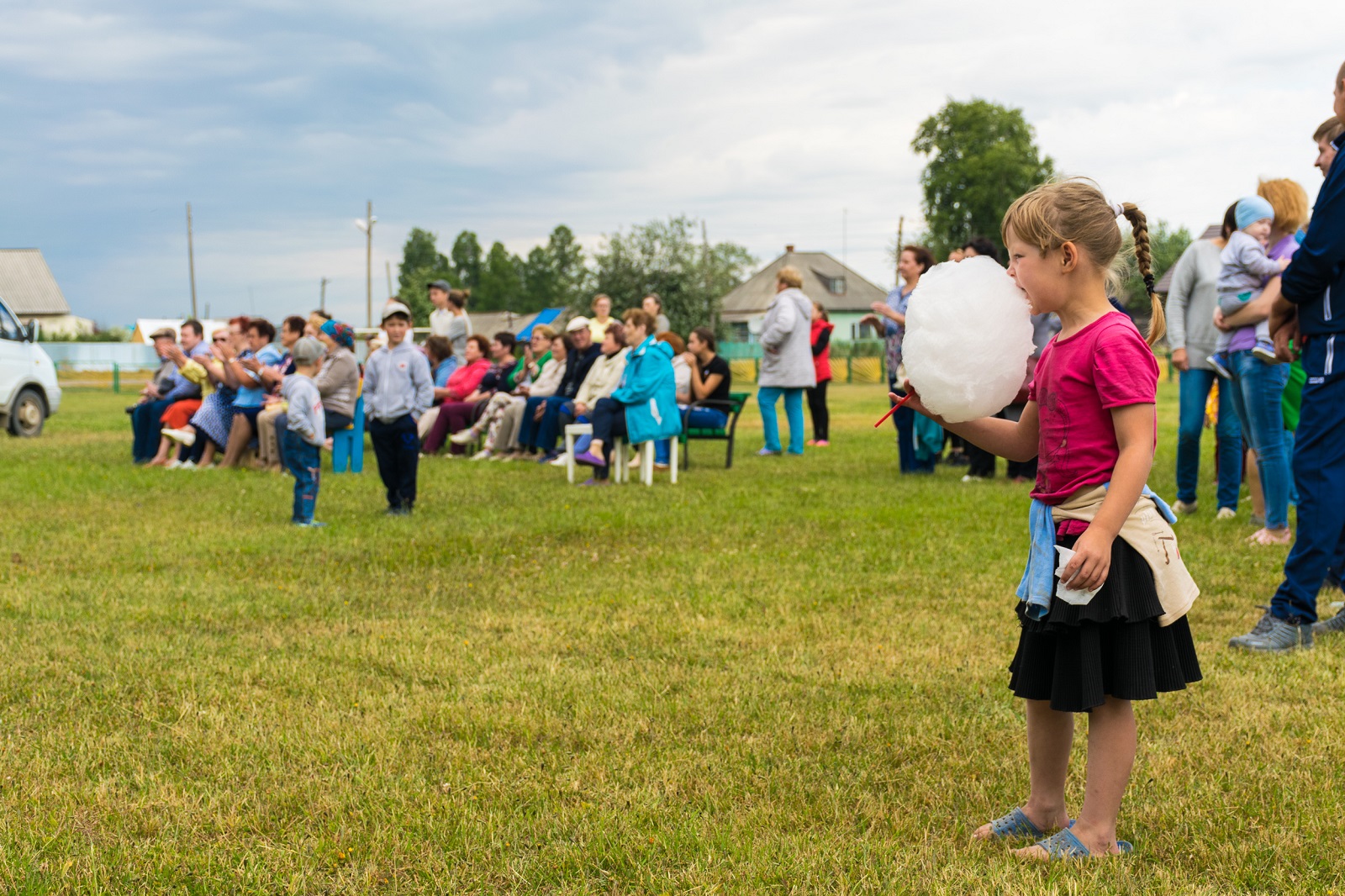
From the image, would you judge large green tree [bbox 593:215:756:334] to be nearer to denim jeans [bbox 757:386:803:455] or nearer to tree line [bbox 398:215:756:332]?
tree line [bbox 398:215:756:332]

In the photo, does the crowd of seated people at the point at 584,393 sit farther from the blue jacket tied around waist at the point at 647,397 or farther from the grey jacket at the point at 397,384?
the grey jacket at the point at 397,384

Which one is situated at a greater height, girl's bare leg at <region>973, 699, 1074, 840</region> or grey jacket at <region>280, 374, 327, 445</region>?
grey jacket at <region>280, 374, 327, 445</region>

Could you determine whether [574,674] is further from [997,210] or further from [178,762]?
[997,210]

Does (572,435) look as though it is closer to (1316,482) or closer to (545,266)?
(1316,482)

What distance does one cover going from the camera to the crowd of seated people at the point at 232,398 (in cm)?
1238

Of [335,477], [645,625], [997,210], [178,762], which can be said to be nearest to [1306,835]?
[645,625]

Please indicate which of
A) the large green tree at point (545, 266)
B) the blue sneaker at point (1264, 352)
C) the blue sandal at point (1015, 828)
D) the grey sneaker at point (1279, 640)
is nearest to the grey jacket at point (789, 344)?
the blue sneaker at point (1264, 352)

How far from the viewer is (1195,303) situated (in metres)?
8.57

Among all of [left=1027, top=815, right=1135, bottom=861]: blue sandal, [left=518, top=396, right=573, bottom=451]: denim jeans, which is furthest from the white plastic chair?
[left=1027, top=815, right=1135, bottom=861]: blue sandal

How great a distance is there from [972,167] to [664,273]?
20.2 metres

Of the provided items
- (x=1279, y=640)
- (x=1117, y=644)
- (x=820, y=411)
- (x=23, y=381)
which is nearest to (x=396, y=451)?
(x=1279, y=640)

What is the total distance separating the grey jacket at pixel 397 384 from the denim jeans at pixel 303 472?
676 millimetres

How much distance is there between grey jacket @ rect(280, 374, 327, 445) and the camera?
888 cm

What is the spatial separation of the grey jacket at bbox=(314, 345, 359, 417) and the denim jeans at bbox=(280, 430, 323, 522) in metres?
3.19
